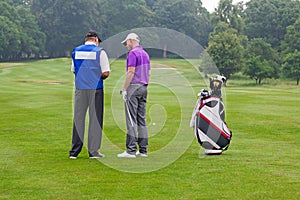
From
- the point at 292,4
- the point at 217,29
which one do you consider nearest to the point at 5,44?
the point at 217,29

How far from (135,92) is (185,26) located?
4279 inches

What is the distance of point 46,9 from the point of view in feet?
372

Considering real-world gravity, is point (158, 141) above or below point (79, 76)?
below

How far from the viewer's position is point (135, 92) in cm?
1043

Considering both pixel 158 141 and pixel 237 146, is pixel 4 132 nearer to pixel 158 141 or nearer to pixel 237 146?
pixel 158 141

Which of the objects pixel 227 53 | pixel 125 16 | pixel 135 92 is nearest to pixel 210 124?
pixel 135 92

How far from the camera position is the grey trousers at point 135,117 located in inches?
411

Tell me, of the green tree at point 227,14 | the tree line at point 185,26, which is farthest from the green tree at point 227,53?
the green tree at point 227,14

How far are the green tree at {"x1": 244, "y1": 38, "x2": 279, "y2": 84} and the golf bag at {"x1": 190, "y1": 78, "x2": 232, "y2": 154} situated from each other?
65.7 meters

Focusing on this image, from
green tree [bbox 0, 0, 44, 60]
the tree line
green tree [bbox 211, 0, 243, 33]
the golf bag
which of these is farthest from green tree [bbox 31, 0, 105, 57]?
the golf bag

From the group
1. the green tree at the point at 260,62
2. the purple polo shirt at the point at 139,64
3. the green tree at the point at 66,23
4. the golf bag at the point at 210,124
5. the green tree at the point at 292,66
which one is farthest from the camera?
the green tree at the point at 66,23

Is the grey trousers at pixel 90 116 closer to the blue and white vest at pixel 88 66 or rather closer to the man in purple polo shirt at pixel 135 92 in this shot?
the blue and white vest at pixel 88 66

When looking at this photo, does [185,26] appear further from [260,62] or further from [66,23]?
[260,62]

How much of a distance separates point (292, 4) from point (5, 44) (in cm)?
→ 5172
